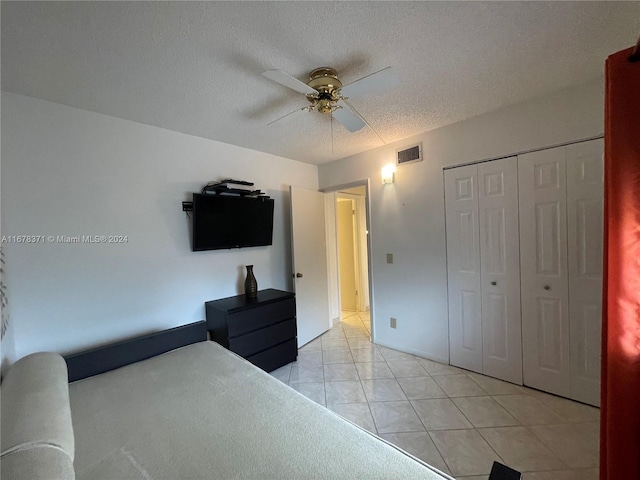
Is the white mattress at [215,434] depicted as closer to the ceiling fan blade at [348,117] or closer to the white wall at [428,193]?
the ceiling fan blade at [348,117]

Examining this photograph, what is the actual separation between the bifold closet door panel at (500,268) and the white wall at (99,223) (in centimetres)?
258

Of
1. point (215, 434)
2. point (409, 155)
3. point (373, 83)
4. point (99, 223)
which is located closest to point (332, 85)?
point (373, 83)

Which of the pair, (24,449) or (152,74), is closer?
(24,449)

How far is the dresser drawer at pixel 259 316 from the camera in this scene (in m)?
2.29

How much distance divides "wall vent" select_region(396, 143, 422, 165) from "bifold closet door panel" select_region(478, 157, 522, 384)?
598mm

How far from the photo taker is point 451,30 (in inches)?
49.8

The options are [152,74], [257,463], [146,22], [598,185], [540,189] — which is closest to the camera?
[257,463]

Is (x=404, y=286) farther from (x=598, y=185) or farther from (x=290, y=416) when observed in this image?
(x=290, y=416)

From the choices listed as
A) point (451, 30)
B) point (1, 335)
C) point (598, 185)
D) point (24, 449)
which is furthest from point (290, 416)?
point (598, 185)

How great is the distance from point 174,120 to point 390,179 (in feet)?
7.19

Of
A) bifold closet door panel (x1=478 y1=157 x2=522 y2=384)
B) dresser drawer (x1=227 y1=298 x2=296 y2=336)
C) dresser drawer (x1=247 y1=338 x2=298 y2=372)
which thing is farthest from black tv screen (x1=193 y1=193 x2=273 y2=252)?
bifold closet door panel (x1=478 y1=157 x2=522 y2=384)

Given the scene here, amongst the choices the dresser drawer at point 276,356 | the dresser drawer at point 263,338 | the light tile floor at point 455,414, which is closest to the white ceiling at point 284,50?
the dresser drawer at point 263,338

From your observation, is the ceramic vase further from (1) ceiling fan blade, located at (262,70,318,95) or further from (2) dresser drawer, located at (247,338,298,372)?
(1) ceiling fan blade, located at (262,70,318,95)

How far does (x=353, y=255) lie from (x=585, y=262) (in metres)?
3.02
